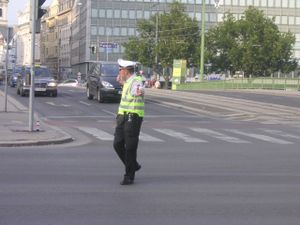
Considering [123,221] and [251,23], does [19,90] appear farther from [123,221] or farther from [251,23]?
[251,23]

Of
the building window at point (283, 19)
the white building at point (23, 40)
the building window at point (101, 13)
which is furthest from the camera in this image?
the white building at point (23, 40)

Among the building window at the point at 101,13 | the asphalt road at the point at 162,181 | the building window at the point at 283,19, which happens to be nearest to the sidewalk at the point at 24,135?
the asphalt road at the point at 162,181

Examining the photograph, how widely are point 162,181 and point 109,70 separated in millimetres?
20968

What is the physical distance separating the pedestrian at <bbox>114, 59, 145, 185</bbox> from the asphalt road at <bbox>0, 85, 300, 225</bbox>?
344 mm

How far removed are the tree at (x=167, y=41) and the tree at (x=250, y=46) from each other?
264 cm

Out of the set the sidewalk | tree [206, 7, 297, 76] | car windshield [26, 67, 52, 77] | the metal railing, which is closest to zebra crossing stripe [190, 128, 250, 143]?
→ the sidewalk

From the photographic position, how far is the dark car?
1137 inches

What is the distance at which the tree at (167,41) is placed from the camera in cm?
7581

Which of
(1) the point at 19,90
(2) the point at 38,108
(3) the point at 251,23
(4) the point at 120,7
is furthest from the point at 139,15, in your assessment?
(2) the point at 38,108

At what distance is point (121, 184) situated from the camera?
898 cm

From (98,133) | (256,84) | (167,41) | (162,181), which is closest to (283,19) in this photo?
(167,41)

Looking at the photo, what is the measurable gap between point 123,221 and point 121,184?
90.3 inches

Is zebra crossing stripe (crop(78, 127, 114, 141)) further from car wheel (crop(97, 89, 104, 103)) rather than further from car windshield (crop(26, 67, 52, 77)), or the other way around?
car windshield (crop(26, 67, 52, 77))

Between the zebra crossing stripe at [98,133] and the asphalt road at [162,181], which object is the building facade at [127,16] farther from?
the asphalt road at [162,181]
